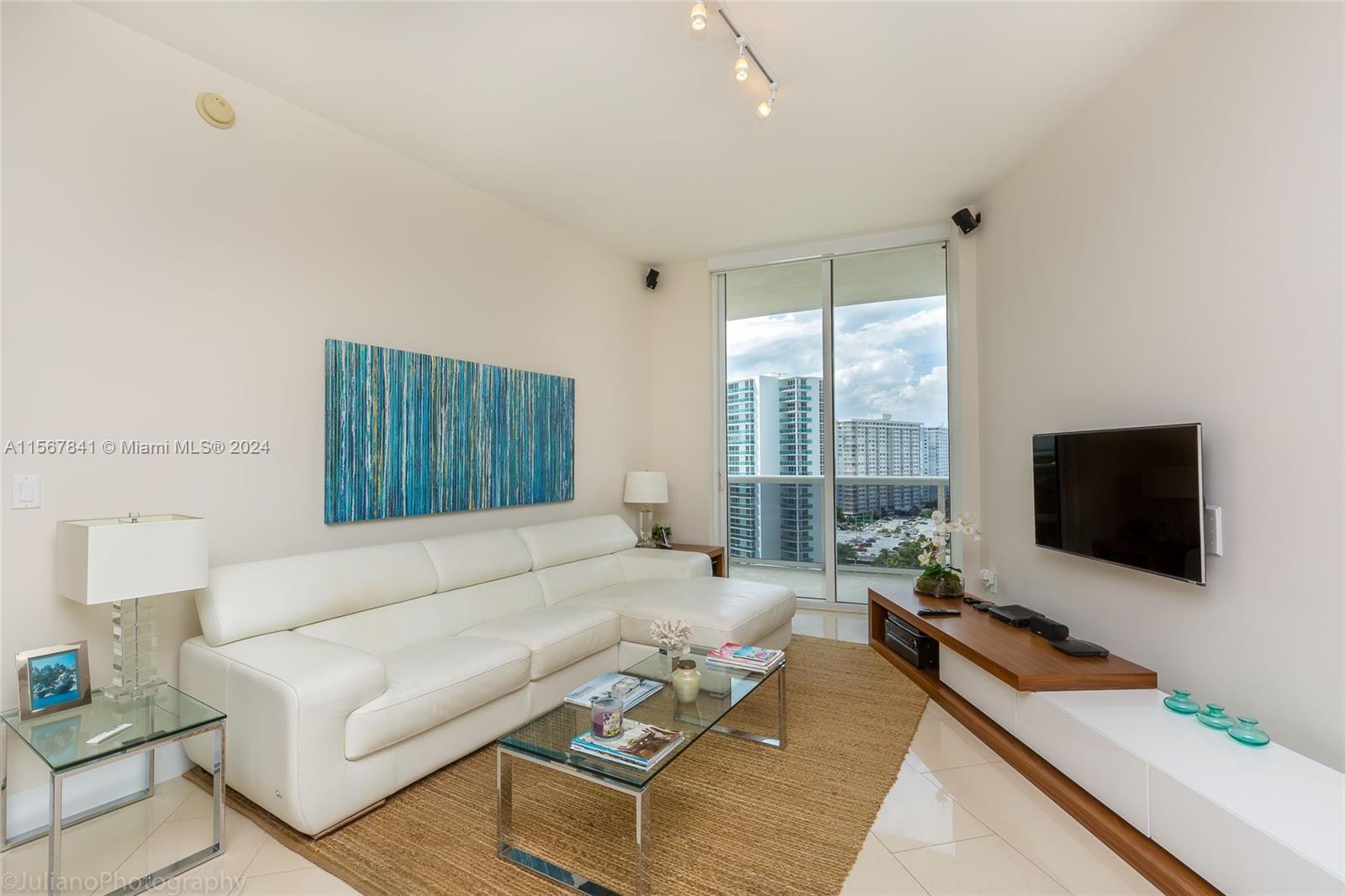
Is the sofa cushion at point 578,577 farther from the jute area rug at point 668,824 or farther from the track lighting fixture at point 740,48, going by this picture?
the track lighting fixture at point 740,48

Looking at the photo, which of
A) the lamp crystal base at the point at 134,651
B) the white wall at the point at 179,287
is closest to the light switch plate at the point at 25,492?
the white wall at the point at 179,287

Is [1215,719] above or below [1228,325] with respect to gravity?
below

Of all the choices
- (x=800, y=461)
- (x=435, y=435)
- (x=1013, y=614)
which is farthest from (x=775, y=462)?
(x=435, y=435)

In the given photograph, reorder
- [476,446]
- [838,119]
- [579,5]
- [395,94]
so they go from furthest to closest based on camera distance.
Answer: [476,446] → [838,119] → [395,94] → [579,5]

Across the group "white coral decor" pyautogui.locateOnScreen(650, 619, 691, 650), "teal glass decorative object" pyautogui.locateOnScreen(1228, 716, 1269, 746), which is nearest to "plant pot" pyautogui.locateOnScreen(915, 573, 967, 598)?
"teal glass decorative object" pyautogui.locateOnScreen(1228, 716, 1269, 746)

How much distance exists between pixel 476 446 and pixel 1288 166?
3.70 m

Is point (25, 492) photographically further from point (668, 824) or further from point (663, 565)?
point (663, 565)

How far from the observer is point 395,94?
2.74 meters

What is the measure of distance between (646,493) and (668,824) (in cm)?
291

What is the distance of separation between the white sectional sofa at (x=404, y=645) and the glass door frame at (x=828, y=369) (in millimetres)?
1337

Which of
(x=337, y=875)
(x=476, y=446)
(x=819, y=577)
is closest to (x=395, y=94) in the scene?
(x=476, y=446)

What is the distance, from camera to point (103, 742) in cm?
175

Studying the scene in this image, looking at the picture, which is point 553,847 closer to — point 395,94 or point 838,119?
point 395,94

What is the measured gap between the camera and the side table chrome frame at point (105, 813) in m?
1.60
